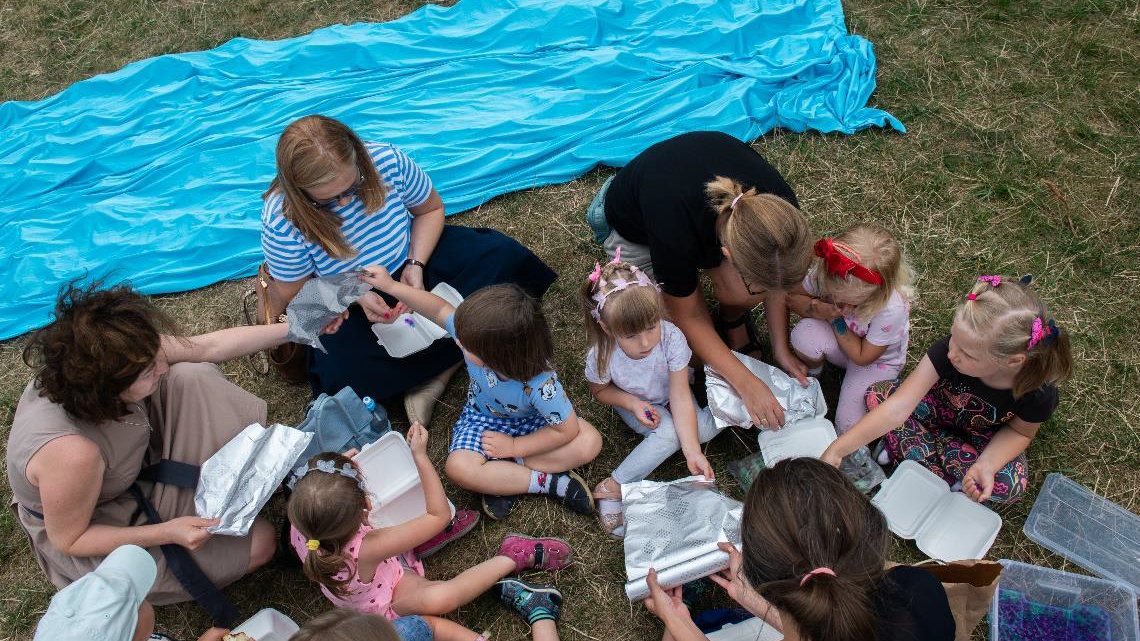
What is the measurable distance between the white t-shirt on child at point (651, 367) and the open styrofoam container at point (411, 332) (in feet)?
2.28

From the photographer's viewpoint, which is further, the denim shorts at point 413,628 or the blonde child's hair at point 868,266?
the blonde child's hair at point 868,266

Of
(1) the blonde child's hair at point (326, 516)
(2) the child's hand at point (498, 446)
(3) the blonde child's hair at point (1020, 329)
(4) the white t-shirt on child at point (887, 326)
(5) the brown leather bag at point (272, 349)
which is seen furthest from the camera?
(5) the brown leather bag at point (272, 349)

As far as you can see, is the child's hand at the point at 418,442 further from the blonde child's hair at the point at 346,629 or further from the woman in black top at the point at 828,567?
the woman in black top at the point at 828,567

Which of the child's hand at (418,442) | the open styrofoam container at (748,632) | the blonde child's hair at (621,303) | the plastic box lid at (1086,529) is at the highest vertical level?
the blonde child's hair at (621,303)

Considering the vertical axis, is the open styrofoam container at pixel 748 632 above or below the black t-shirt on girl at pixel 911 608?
below

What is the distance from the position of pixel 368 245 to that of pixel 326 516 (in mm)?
1286

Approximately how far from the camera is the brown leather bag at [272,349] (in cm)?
325

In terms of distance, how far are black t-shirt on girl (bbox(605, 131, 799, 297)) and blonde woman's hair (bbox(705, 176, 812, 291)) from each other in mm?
176

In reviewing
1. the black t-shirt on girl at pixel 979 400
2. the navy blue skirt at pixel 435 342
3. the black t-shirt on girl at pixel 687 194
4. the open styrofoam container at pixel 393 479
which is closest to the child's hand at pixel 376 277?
the navy blue skirt at pixel 435 342

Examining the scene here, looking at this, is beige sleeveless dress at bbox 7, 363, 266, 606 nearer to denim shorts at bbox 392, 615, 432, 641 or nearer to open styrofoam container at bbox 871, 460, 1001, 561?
denim shorts at bbox 392, 615, 432, 641

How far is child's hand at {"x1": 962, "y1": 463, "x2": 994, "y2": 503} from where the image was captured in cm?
281

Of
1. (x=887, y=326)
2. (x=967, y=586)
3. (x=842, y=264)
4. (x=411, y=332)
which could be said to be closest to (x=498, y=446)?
(x=411, y=332)

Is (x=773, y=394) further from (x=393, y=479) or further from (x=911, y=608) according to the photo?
(x=393, y=479)

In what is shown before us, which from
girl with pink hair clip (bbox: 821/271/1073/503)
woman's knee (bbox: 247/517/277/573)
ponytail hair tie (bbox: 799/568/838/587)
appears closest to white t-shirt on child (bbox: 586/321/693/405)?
girl with pink hair clip (bbox: 821/271/1073/503)
